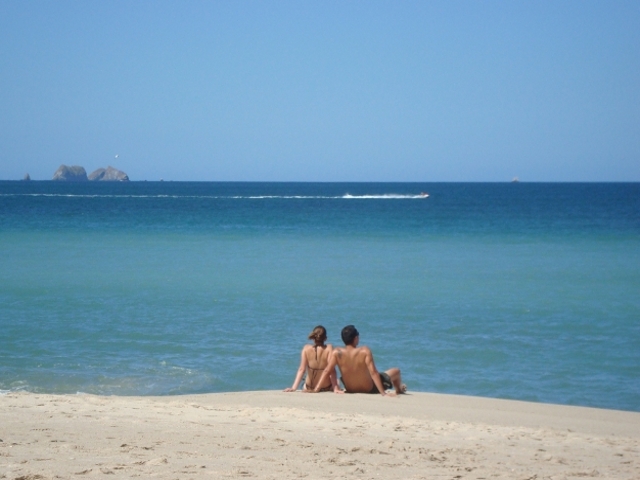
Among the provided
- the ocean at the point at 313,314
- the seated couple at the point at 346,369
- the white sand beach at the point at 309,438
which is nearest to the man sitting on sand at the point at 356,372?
the seated couple at the point at 346,369

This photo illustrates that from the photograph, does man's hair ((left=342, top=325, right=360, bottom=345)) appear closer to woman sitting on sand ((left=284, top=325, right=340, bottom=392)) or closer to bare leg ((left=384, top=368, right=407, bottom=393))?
woman sitting on sand ((left=284, top=325, right=340, bottom=392))

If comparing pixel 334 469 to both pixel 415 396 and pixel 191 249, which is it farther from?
pixel 191 249

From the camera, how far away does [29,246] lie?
29594 mm

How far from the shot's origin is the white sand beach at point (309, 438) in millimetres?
5461

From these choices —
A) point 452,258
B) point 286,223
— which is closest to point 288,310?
point 452,258

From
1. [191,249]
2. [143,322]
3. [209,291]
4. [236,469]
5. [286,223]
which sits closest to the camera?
[236,469]

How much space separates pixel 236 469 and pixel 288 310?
1004 centimetres

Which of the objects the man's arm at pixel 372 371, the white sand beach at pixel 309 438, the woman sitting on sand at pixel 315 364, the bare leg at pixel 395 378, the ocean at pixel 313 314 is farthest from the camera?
the ocean at pixel 313 314

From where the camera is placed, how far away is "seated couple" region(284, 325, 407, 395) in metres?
8.83

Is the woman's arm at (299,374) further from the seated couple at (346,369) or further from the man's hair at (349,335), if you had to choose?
the man's hair at (349,335)

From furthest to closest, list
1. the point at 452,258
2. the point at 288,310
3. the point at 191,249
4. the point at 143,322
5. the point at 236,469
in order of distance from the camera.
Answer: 1. the point at 191,249
2. the point at 452,258
3. the point at 288,310
4. the point at 143,322
5. the point at 236,469

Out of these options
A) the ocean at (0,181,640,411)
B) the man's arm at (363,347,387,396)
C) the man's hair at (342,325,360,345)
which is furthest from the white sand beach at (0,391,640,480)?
the ocean at (0,181,640,411)

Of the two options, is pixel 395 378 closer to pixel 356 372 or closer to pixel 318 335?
pixel 356 372

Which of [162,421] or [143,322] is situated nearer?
[162,421]
